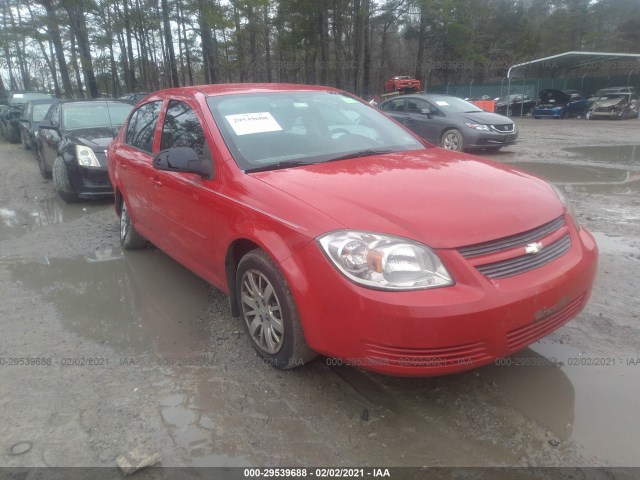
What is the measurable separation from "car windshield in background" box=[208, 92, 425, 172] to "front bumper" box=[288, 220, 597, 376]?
1036 mm

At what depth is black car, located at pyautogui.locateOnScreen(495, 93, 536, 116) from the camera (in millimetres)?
27109

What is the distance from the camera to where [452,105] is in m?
11.9

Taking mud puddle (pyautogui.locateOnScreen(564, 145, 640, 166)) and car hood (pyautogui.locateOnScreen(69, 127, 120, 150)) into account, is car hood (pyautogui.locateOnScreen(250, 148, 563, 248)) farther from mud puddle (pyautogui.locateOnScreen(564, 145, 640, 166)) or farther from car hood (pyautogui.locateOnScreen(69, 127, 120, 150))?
mud puddle (pyautogui.locateOnScreen(564, 145, 640, 166))

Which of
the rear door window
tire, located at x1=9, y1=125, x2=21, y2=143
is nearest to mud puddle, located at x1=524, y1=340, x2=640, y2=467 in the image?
the rear door window

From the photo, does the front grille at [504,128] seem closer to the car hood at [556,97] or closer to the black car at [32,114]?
the black car at [32,114]

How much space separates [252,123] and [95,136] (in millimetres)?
5273

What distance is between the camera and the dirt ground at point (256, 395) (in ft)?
7.48

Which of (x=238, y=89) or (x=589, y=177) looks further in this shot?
(x=589, y=177)

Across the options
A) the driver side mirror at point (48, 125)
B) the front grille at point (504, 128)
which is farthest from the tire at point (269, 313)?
the front grille at point (504, 128)

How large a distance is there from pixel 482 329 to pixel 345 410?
34.2 inches

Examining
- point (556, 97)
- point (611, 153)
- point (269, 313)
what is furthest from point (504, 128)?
point (556, 97)

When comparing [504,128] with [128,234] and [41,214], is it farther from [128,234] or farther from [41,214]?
[41,214]

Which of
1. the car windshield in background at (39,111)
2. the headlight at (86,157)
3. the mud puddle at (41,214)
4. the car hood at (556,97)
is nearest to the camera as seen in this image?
the mud puddle at (41,214)

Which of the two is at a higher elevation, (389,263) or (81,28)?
(81,28)
